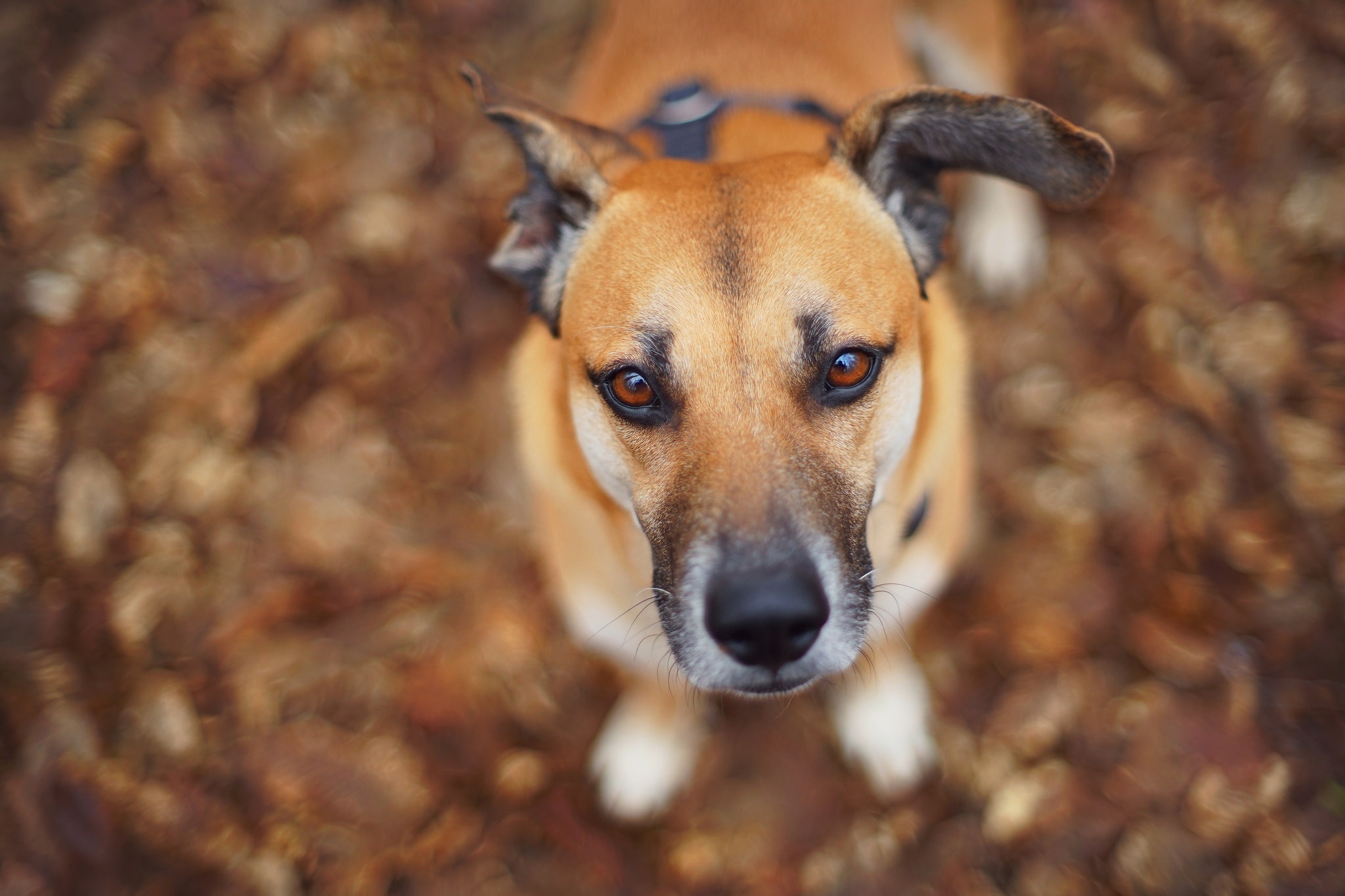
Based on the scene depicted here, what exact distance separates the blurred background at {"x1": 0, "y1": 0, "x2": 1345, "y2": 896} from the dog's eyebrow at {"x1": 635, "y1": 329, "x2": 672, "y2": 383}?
1.80m

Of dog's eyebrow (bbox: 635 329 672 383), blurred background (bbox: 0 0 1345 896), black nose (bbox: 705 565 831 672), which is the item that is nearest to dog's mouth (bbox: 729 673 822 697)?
black nose (bbox: 705 565 831 672)

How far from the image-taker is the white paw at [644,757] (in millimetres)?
3086

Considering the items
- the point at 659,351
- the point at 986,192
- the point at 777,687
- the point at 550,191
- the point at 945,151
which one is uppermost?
the point at 945,151

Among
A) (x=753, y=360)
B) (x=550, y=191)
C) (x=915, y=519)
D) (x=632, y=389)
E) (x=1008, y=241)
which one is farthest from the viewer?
(x=1008, y=241)

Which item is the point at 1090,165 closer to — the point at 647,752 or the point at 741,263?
the point at 741,263

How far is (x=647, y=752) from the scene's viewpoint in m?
3.11

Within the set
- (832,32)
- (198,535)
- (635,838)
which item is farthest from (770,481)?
(198,535)

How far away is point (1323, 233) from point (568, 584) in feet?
11.5

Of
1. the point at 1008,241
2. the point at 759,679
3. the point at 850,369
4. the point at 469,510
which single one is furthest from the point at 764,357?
the point at 1008,241

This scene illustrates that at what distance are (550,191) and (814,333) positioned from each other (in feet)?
3.06

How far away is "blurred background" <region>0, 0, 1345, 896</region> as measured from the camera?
2.92m

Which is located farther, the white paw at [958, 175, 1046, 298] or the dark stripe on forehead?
the white paw at [958, 175, 1046, 298]

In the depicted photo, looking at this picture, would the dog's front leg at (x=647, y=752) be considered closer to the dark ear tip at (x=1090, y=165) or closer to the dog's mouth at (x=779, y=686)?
the dog's mouth at (x=779, y=686)

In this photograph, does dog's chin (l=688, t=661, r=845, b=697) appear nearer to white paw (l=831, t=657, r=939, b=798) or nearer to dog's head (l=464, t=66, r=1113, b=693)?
dog's head (l=464, t=66, r=1113, b=693)
